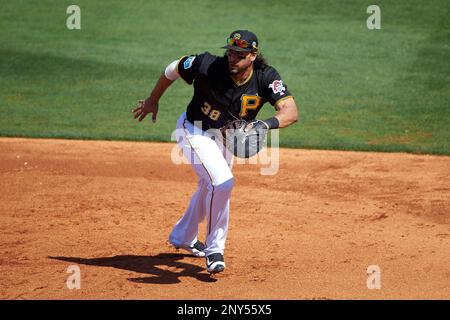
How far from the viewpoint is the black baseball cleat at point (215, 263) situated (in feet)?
21.5

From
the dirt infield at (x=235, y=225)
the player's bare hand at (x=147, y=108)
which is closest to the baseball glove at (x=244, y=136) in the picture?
the player's bare hand at (x=147, y=108)

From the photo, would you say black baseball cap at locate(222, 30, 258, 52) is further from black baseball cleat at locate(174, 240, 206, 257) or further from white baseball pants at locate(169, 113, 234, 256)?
black baseball cleat at locate(174, 240, 206, 257)

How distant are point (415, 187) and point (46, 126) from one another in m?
5.78

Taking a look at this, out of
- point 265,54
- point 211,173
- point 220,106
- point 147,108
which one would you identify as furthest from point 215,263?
point 265,54

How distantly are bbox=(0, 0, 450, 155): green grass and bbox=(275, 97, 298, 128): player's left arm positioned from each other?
4.63 m

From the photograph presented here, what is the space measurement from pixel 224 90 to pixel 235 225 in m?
Result: 1.97

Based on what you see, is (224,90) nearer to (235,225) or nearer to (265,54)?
(235,225)

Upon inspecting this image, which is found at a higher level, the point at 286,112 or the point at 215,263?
the point at 286,112

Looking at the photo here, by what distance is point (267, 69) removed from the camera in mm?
6816

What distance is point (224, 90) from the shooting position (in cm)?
672

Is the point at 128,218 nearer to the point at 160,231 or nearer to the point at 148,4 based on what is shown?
the point at 160,231

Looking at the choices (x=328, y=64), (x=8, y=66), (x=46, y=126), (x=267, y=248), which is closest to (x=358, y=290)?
(x=267, y=248)

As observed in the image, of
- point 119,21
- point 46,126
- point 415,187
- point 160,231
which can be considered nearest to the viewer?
point 160,231

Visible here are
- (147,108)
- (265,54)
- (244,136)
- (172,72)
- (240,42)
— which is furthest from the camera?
(265,54)
